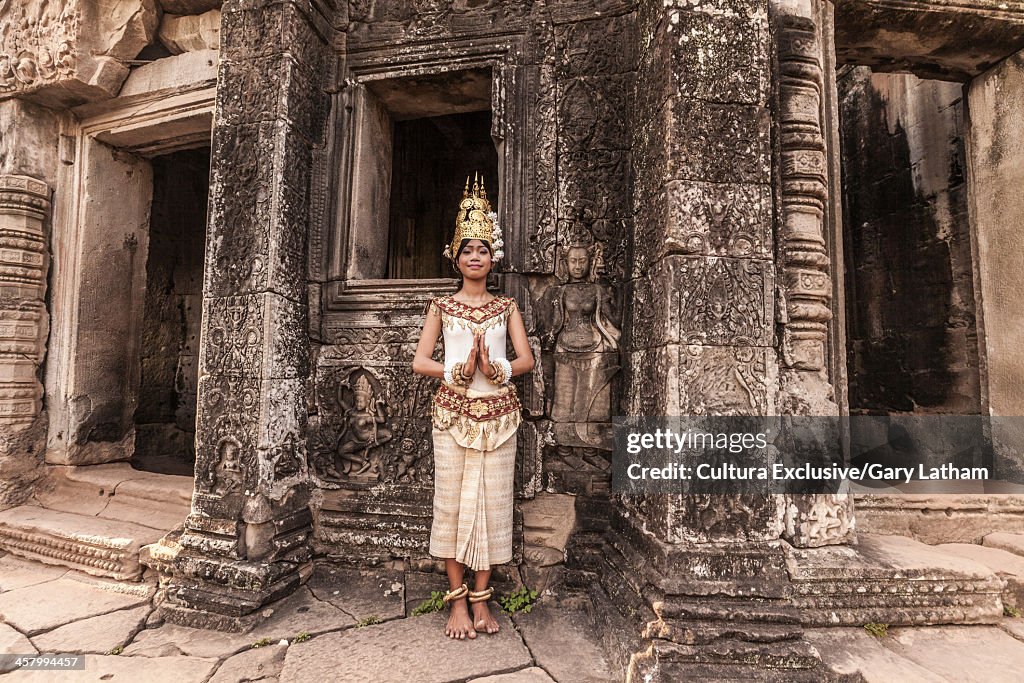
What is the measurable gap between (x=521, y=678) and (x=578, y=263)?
2.09m

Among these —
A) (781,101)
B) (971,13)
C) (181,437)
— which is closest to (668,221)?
(781,101)

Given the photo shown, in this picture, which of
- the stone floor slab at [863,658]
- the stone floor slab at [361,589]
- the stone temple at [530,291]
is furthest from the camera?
the stone floor slab at [361,589]

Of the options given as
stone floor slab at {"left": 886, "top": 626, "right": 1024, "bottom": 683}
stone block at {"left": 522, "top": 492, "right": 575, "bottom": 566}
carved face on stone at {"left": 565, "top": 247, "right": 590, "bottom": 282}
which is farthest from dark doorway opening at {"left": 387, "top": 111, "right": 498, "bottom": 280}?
stone floor slab at {"left": 886, "top": 626, "right": 1024, "bottom": 683}

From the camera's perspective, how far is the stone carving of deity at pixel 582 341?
286cm

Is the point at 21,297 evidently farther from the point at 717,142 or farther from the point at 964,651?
the point at 964,651

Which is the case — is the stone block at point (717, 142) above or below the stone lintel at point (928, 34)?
below

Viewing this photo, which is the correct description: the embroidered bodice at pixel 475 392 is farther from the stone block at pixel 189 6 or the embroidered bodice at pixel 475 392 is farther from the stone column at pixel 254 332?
the stone block at pixel 189 6

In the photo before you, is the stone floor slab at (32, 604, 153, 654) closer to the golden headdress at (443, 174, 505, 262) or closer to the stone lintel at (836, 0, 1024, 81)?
the golden headdress at (443, 174, 505, 262)

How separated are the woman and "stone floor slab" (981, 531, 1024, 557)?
292 centimetres

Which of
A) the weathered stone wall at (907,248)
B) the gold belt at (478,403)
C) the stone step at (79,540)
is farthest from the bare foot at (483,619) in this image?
the weathered stone wall at (907,248)

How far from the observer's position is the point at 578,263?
115 inches

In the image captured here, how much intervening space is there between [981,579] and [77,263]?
245 inches

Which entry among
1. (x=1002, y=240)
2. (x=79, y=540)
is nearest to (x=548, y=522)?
(x=79, y=540)

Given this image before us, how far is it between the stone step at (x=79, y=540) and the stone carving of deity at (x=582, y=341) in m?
2.71
